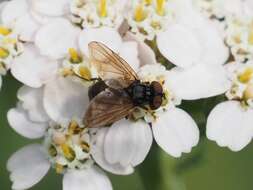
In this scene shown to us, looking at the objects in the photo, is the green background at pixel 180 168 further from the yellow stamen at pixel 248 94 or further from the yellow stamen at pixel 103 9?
the yellow stamen at pixel 103 9

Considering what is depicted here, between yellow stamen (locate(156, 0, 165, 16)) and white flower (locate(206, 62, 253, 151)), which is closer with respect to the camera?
white flower (locate(206, 62, 253, 151))

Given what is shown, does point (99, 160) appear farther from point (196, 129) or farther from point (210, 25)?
point (210, 25)

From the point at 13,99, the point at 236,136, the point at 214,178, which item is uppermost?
the point at 236,136

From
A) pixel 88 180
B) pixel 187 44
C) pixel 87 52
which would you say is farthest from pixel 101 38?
pixel 88 180

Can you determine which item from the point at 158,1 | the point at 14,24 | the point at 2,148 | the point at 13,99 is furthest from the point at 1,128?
the point at 158,1

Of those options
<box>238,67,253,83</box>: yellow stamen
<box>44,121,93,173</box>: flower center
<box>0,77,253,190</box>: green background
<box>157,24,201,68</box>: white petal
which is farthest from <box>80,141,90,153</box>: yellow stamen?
<box>238,67,253,83</box>: yellow stamen

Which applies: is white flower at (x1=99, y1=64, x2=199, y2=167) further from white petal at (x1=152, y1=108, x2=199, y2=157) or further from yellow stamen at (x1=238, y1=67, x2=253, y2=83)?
yellow stamen at (x1=238, y1=67, x2=253, y2=83)
